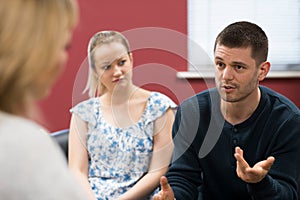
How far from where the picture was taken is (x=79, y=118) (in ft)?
7.41

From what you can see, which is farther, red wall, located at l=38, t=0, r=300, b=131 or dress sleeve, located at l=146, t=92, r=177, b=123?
red wall, located at l=38, t=0, r=300, b=131

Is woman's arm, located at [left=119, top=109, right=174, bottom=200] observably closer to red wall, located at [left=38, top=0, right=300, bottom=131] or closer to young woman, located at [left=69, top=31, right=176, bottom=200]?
young woman, located at [left=69, top=31, right=176, bottom=200]

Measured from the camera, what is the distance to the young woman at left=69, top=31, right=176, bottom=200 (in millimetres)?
2113

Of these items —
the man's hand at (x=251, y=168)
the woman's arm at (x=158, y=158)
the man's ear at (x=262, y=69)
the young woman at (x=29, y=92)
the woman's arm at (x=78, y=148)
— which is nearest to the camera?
the young woman at (x=29, y=92)

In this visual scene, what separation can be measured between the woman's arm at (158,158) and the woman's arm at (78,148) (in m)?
0.25

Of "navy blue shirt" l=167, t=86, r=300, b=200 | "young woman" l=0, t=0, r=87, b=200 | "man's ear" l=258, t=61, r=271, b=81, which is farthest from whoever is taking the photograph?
"man's ear" l=258, t=61, r=271, b=81

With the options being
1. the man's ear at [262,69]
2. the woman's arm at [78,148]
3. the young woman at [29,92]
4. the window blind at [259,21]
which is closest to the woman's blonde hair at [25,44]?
the young woman at [29,92]

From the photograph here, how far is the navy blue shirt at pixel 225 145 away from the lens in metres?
1.83

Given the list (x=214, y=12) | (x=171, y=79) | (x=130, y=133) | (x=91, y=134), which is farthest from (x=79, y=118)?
(x=214, y=12)

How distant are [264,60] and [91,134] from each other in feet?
2.65

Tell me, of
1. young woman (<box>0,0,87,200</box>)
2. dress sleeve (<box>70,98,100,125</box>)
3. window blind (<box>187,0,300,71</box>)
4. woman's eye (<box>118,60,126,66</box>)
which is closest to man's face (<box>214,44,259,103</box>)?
woman's eye (<box>118,60,126,66</box>)

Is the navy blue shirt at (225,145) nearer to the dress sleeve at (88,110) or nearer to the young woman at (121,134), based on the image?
the young woman at (121,134)

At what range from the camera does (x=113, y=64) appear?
6.88 feet

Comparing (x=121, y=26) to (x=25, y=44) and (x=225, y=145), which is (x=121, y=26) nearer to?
(x=225, y=145)
